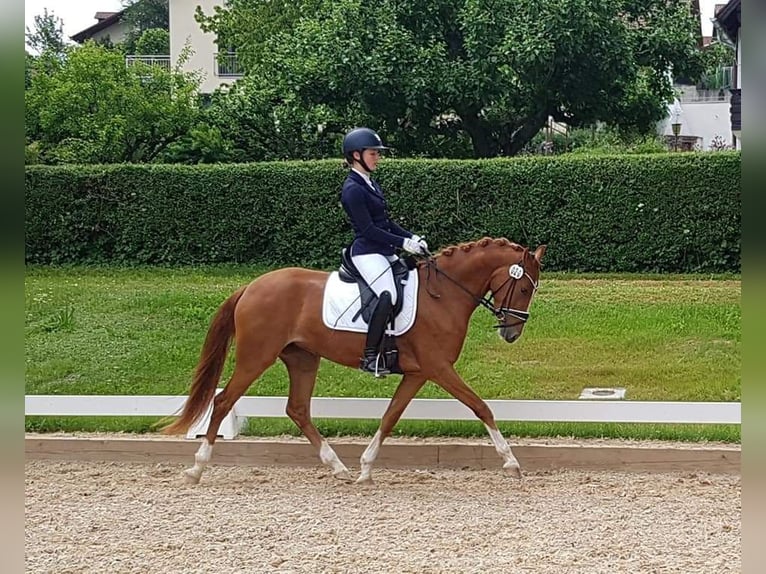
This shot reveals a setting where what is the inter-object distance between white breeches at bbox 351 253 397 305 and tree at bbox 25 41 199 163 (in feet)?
44.2

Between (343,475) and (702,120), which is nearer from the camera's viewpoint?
(343,475)

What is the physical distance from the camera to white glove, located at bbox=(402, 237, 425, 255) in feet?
18.4

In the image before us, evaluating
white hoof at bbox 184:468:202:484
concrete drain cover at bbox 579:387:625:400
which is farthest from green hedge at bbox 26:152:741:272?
white hoof at bbox 184:468:202:484

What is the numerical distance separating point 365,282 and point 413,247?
388 millimetres

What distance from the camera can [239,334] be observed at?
5922 millimetres

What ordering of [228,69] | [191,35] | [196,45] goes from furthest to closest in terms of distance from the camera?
[196,45], [228,69], [191,35]

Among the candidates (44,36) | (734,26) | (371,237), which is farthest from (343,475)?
(44,36)

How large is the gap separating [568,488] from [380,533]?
145cm

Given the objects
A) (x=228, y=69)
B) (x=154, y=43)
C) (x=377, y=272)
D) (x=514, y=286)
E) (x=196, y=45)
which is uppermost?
(x=154, y=43)

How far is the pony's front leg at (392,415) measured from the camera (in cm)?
584

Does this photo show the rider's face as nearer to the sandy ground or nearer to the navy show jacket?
the navy show jacket
